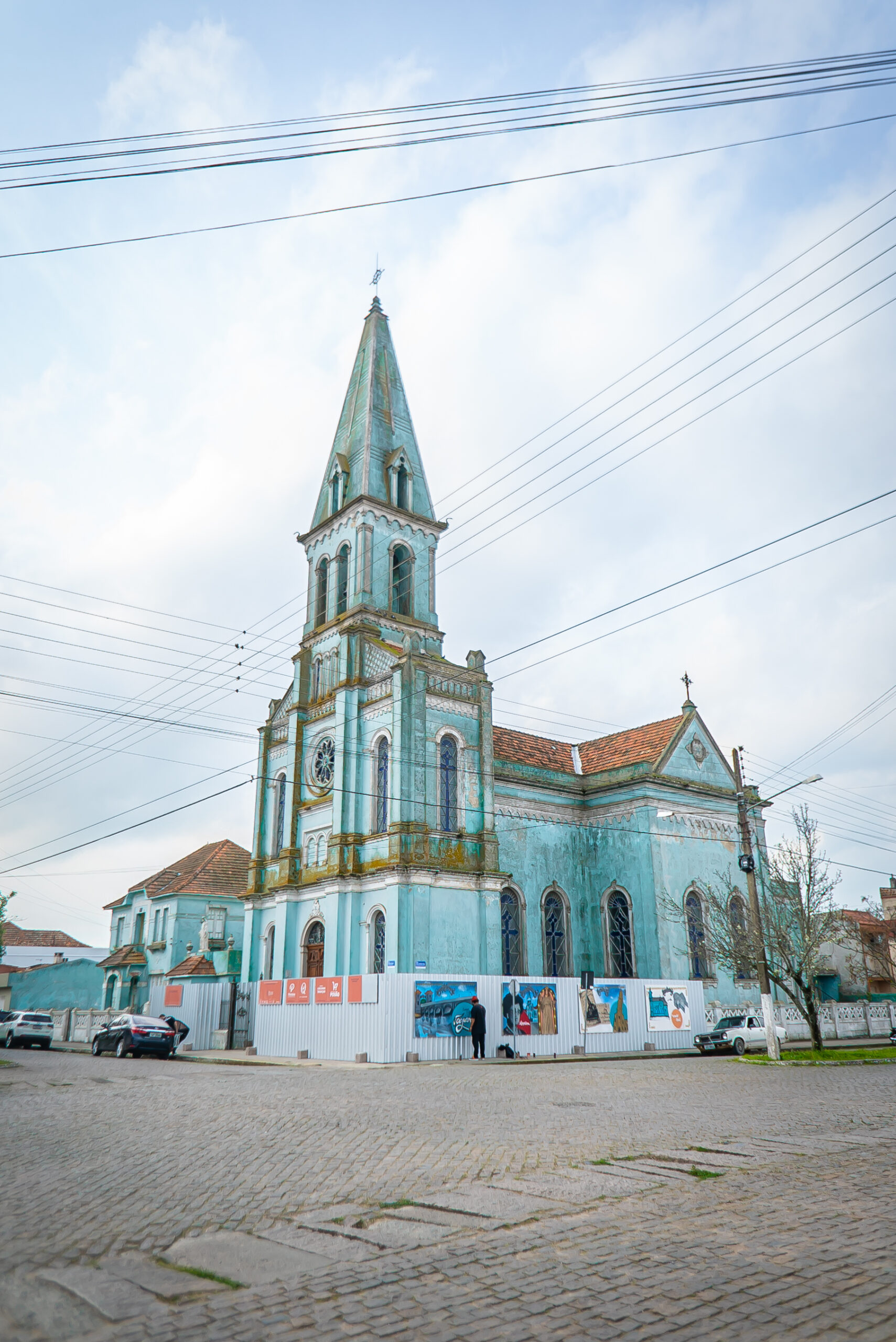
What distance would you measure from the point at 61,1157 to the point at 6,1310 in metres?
5.22

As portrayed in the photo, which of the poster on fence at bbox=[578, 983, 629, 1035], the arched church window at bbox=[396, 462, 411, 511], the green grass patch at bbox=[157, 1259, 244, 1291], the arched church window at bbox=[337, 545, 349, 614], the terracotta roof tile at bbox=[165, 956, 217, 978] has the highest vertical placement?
the arched church window at bbox=[396, 462, 411, 511]

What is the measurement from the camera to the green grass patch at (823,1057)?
2431 cm

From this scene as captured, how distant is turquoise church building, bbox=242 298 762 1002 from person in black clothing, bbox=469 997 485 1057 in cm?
309

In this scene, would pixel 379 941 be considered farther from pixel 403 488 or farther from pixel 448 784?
pixel 403 488

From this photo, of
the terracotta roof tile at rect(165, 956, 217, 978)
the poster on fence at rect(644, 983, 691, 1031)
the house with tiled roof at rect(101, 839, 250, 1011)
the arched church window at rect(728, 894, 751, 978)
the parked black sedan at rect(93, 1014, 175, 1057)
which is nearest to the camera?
the parked black sedan at rect(93, 1014, 175, 1057)

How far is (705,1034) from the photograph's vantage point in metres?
30.5

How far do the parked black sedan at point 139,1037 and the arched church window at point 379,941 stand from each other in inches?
264

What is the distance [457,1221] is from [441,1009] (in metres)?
21.6

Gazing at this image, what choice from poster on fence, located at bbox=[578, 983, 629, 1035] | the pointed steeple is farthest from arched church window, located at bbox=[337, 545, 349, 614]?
poster on fence, located at bbox=[578, 983, 629, 1035]

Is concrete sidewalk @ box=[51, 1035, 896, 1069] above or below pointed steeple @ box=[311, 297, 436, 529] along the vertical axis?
below

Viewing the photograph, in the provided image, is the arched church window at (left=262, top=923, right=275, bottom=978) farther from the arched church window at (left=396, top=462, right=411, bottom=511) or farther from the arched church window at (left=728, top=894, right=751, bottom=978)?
the arched church window at (left=396, top=462, right=411, bottom=511)

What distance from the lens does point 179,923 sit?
45.8 metres

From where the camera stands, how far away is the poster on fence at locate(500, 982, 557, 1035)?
28469 mm

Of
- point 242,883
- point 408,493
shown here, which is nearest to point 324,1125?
point 408,493
